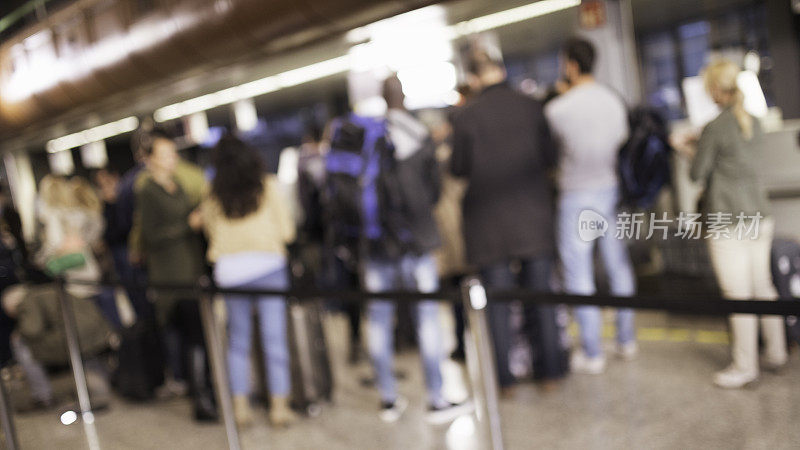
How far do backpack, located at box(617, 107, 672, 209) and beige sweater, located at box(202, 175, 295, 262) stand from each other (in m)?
1.70

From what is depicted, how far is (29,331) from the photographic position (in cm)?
451

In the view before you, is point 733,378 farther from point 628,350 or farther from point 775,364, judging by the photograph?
point 628,350

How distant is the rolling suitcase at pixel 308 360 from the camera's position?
147 inches

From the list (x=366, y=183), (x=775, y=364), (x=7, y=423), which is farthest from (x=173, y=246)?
(x=775, y=364)

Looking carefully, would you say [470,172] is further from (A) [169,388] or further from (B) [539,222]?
(A) [169,388]

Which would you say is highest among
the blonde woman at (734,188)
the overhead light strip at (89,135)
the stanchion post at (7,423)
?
the overhead light strip at (89,135)

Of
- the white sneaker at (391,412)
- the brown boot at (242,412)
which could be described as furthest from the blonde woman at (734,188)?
the brown boot at (242,412)

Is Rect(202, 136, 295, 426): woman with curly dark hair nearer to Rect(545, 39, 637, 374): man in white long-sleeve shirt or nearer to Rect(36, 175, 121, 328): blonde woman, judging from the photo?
Rect(545, 39, 637, 374): man in white long-sleeve shirt

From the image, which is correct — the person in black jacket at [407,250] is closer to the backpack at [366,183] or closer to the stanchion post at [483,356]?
the backpack at [366,183]

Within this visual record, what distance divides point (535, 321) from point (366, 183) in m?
1.09

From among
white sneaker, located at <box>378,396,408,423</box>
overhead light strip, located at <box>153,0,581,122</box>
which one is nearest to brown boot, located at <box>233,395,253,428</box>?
white sneaker, located at <box>378,396,408,423</box>

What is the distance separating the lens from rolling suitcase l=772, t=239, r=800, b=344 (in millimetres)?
2037

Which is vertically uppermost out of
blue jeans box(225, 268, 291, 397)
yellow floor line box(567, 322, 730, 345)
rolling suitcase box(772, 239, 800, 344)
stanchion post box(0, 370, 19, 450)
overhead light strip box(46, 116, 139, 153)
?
overhead light strip box(46, 116, 139, 153)

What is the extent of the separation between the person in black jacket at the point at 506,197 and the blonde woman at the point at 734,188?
118cm
